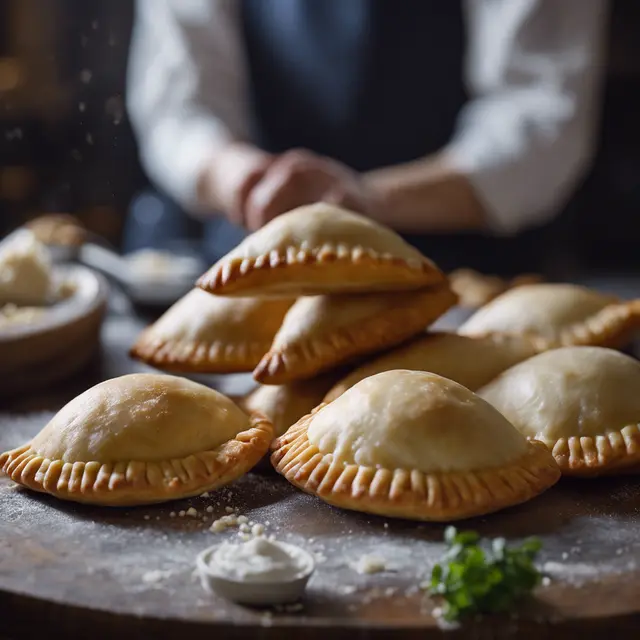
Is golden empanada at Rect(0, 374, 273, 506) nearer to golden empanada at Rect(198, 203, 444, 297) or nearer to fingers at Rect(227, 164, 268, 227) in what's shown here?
golden empanada at Rect(198, 203, 444, 297)

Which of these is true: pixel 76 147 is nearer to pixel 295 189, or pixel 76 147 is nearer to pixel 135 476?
pixel 295 189

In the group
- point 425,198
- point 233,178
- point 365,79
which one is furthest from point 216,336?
point 365,79

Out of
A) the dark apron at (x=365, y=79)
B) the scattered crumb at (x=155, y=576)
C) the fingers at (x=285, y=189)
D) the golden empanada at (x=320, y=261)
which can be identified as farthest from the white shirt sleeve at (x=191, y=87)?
the scattered crumb at (x=155, y=576)

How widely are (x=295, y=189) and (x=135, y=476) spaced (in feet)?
5.04

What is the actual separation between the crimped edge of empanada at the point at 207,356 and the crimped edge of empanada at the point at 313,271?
21cm

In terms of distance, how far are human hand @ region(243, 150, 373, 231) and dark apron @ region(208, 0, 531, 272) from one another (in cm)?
63

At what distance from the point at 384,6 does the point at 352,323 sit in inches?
88.2

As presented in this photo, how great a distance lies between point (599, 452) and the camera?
5.18 ft

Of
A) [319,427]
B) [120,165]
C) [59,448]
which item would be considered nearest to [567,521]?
[319,427]

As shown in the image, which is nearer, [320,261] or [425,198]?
[320,261]

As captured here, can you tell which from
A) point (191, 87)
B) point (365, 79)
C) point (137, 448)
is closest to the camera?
point (137, 448)

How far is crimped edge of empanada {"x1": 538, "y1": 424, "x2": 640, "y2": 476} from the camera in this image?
1568 millimetres

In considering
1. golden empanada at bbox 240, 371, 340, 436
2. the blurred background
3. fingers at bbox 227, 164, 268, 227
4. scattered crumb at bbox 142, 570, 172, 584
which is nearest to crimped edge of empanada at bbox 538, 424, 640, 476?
golden empanada at bbox 240, 371, 340, 436

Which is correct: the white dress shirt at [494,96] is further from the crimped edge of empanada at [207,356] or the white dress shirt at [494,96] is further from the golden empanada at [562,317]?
the crimped edge of empanada at [207,356]
